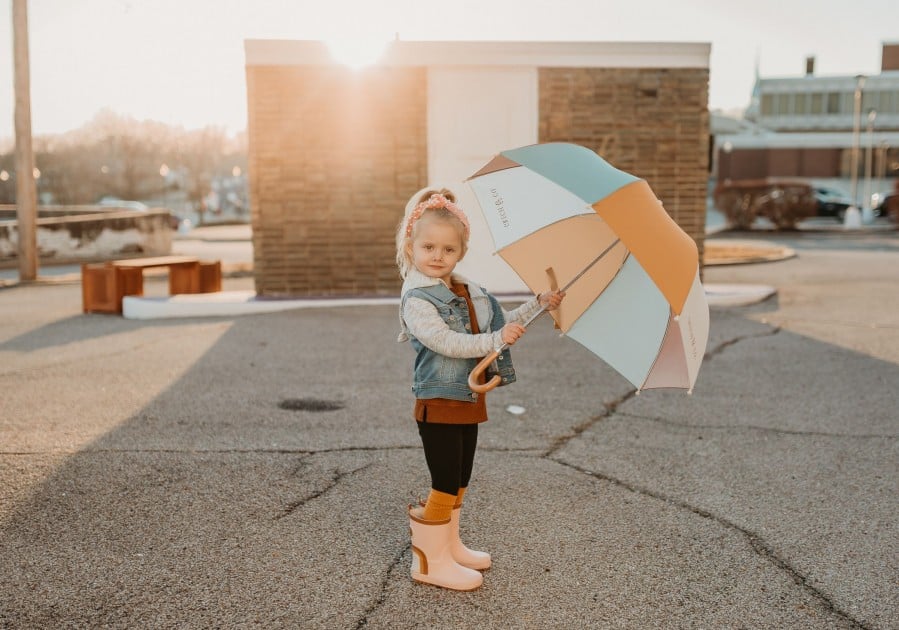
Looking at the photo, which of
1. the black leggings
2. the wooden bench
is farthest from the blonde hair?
the wooden bench

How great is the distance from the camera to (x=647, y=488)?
15.7 ft

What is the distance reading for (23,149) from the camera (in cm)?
1656

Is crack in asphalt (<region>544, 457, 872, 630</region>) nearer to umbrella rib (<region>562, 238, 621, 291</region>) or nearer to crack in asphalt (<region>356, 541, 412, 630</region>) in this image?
crack in asphalt (<region>356, 541, 412, 630</region>)

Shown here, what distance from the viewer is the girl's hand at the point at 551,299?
3.30 metres

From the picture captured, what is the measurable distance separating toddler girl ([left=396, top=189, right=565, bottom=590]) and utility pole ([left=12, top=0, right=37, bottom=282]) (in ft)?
49.7

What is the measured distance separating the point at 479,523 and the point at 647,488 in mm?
1062

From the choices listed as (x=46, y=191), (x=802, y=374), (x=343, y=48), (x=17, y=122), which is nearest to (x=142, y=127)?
(x=46, y=191)

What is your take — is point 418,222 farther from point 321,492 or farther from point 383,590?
point 321,492

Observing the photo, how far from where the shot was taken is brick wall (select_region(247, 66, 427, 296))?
1245cm

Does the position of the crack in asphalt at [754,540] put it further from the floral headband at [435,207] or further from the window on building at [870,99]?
the window on building at [870,99]

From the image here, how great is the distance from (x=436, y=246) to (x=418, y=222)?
0.12 m

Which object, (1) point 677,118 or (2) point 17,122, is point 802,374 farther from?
(2) point 17,122

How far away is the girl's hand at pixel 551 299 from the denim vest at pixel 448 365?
27 cm

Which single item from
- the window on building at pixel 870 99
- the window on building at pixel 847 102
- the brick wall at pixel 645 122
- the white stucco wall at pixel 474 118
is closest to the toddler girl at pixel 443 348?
the white stucco wall at pixel 474 118
